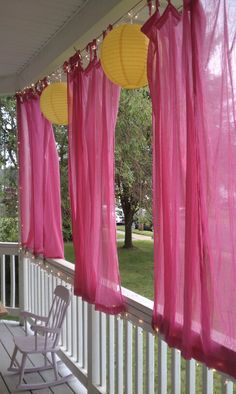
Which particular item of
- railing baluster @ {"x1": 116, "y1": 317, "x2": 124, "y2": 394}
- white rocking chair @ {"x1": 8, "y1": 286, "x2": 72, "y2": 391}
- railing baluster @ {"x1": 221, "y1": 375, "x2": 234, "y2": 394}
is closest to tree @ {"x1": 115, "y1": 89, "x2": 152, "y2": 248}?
white rocking chair @ {"x1": 8, "y1": 286, "x2": 72, "y2": 391}

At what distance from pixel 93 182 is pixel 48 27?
142 centimetres

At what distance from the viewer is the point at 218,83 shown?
1.69m

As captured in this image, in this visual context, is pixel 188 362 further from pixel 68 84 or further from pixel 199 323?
pixel 68 84

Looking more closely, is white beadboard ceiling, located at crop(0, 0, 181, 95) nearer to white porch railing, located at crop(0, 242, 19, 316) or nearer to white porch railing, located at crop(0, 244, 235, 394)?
white porch railing, located at crop(0, 244, 235, 394)

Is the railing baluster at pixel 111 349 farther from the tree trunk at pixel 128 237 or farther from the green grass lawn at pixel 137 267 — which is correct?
the tree trunk at pixel 128 237

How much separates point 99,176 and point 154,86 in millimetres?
892

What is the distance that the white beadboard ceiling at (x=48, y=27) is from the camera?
2793 millimetres

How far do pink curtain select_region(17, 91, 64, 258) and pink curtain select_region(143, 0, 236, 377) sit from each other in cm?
224

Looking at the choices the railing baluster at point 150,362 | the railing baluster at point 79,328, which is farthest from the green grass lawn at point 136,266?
the railing baluster at point 150,362

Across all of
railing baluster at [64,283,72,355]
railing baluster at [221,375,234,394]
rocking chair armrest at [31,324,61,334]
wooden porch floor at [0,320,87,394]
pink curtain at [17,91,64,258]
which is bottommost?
wooden porch floor at [0,320,87,394]

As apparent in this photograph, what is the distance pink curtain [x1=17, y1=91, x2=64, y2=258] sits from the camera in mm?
4176

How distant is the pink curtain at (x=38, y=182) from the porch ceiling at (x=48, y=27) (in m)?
Result: 0.43

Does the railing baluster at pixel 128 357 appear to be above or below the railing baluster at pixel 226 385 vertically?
below

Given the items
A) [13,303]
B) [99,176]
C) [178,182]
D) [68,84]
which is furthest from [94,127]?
[13,303]
